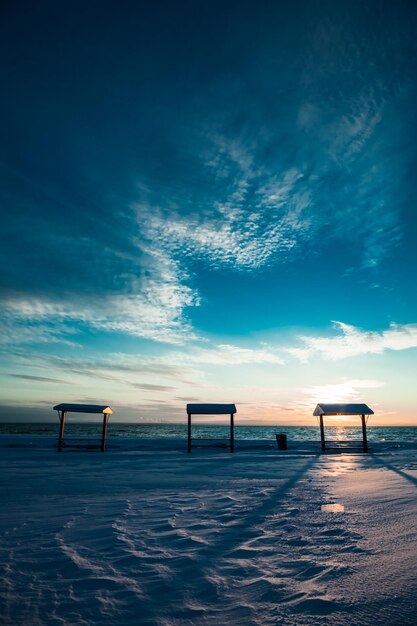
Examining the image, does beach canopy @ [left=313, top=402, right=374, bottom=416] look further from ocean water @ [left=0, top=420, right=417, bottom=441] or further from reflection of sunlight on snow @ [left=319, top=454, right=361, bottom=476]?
ocean water @ [left=0, top=420, right=417, bottom=441]

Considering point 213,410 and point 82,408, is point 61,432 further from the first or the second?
point 213,410

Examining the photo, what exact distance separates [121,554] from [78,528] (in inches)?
52.6

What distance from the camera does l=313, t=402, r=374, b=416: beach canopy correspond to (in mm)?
23038

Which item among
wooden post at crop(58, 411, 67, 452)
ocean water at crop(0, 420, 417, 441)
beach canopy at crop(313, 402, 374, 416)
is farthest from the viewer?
ocean water at crop(0, 420, 417, 441)

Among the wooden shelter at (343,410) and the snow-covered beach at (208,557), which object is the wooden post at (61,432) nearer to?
the snow-covered beach at (208,557)

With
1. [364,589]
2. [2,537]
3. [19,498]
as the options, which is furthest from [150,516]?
[364,589]

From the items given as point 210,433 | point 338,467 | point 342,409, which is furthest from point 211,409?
point 210,433

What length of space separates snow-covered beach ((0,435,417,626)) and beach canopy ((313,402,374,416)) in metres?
16.1

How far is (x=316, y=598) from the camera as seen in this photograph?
3115mm

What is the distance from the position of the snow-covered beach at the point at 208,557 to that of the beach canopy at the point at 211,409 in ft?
46.2

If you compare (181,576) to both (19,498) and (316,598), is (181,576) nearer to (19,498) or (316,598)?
(316,598)

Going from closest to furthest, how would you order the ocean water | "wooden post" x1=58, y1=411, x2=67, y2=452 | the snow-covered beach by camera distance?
the snow-covered beach < "wooden post" x1=58, y1=411, x2=67, y2=452 < the ocean water

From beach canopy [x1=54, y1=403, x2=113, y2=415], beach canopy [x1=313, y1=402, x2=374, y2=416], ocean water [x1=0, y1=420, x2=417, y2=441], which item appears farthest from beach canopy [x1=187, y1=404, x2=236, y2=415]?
ocean water [x1=0, y1=420, x2=417, y2=441]

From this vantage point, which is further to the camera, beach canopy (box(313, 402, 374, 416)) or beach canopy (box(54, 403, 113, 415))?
beach canopy (box(313, 402, 374, 416))
